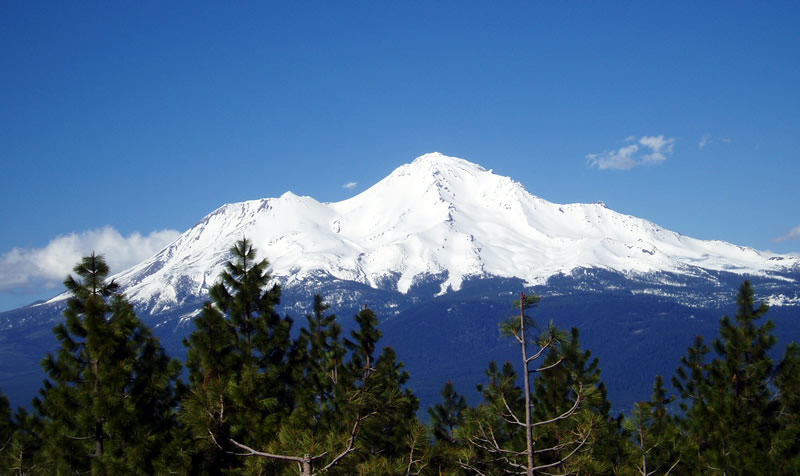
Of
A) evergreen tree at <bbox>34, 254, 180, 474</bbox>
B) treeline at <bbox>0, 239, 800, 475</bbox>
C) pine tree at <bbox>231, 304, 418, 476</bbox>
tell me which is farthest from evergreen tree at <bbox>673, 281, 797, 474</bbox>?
evergreen tree at <bbox>34, 254, 180, 474</bbox>

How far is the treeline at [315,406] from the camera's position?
13.5 meters

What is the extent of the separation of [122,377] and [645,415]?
15.0 metres

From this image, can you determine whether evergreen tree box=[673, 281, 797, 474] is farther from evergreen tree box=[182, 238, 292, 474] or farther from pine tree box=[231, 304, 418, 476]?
evergreen tree box=[182, 238, 292, 474]

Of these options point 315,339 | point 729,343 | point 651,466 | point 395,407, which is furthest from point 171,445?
point 729,343

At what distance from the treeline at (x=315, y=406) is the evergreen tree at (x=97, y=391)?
4 centimetres

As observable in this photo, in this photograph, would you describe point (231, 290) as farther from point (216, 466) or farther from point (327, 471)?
point (327, 471)

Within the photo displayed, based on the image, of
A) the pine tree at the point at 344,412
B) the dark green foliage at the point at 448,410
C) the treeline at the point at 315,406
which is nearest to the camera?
the pine tree at the point at 344,412

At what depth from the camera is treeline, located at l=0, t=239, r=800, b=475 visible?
13547 millimetres

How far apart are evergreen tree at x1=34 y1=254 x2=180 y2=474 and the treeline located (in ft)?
0.13

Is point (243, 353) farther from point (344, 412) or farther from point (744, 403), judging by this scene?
point (744, 403)

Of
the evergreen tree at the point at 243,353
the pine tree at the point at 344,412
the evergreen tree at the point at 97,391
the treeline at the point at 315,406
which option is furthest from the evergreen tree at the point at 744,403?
the evergreen tree at the point at 97,391

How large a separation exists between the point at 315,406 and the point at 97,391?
8719 millimetres

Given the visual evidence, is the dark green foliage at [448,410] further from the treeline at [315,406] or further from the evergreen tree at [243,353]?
the evergreen tree at [243,353]

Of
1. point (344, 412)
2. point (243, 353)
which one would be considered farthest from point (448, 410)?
point (344, 412)
